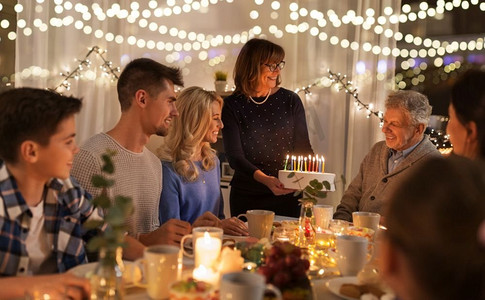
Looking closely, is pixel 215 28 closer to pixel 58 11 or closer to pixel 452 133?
pixel 58 11

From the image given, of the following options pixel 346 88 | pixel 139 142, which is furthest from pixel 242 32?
pixel 139 142

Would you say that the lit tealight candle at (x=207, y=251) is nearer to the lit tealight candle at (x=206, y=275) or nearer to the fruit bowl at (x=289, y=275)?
the lit tealight candle at (x=206, y=275)

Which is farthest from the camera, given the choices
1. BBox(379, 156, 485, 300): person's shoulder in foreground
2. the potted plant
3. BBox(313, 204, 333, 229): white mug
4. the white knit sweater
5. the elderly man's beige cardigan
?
the potted plant

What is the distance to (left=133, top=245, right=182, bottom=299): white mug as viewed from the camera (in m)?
1.27

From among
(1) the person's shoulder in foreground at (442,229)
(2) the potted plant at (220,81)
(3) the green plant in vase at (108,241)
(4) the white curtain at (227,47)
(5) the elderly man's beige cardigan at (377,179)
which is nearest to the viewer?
(1) the person's shoulder in foreground at (442,229)

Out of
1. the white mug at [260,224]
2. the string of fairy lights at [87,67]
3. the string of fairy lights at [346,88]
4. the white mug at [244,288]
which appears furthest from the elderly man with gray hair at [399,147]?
the string of fairy lights at [87,67]

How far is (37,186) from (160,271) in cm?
51

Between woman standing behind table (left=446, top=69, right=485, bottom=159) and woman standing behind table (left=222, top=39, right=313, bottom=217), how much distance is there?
148 cm

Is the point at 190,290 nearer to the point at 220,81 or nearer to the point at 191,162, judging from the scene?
the point at 191,162

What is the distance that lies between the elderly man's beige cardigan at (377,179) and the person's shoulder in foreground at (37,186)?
4.88 ft

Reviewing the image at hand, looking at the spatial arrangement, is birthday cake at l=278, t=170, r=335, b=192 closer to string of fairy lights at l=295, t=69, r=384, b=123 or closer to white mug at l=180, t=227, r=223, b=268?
white mug at l=180, t=227, r=223, b=268

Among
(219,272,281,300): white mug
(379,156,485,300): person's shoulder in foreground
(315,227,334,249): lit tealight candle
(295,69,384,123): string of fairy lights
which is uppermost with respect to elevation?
(295,69,384,123): string of fairy lights

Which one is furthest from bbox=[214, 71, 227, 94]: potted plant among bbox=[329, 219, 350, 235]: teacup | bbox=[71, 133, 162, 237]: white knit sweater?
bbox=[329, 219, 350, 235]: teacup

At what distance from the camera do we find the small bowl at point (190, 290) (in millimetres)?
1137
